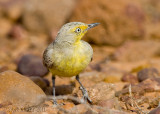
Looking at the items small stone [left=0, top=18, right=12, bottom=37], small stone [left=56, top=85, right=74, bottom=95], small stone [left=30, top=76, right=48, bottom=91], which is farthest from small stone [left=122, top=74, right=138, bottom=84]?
small stone [left=0, top=18, right=12, bottom=37]

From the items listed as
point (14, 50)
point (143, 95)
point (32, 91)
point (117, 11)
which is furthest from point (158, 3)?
point (32, 91)

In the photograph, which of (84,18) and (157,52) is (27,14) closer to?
(84,18)

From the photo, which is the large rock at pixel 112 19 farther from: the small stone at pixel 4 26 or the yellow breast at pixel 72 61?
the yellow breast at pixel 72 61

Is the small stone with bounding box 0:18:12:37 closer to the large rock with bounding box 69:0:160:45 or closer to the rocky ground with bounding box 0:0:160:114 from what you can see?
the rocky ground with bounding box 0:0:160:114

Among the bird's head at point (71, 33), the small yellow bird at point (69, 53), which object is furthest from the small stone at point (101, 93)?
the bird's head at point (71, 33)

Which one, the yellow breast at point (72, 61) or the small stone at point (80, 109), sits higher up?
the yellow breast at point (72, 61)

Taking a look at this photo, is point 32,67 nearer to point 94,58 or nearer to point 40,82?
point 40,82

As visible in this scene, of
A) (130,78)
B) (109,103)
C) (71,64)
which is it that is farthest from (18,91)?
(130,78)

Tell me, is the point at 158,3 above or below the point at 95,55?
above
